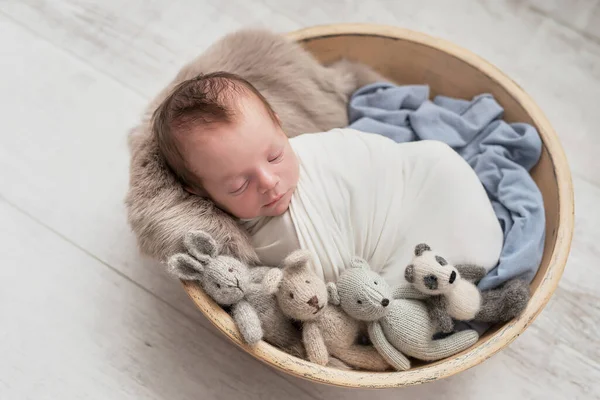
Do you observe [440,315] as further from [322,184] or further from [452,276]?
[322,184]

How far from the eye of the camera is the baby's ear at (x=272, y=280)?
919 mm

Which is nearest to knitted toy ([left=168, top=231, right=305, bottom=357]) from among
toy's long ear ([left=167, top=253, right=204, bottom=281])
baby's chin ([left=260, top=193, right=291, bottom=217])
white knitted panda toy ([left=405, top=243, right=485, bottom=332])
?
toy's long ear ([left=167, top=253, right=204, bottom=281])

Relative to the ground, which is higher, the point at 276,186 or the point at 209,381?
the point at 276,186

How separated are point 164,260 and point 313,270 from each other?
246 millimetres

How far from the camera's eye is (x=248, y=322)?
939 mm

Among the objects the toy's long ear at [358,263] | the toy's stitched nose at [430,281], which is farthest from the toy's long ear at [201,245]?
the toy's stitched nose at [430,281]

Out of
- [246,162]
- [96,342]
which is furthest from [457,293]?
[96,342]

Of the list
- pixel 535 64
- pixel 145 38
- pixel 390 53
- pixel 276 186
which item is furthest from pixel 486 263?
pixel 145 38

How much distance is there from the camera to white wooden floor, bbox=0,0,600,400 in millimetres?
1190

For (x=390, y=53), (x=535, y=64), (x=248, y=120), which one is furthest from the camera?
(x=535, y=64)

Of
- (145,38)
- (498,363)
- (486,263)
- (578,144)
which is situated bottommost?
(498,363)

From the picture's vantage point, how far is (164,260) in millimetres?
1008

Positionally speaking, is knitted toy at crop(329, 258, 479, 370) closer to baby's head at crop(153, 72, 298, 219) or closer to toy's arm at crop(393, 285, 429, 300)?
toy's arm at crop(393, 285, 429, 300)

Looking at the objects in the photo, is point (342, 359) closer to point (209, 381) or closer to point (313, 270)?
point (313, 270)
